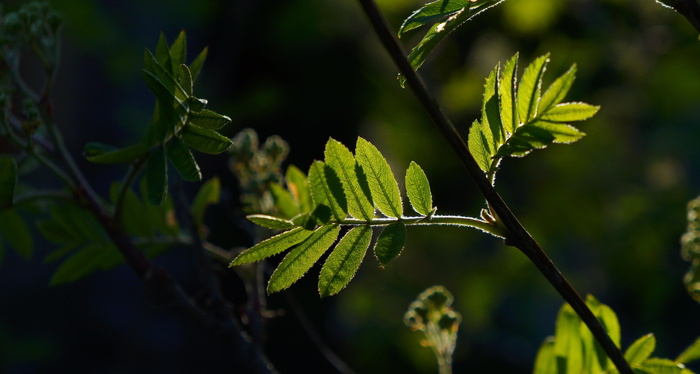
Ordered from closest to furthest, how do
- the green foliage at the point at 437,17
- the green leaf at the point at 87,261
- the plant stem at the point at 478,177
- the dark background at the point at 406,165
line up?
the plant stem at the point at 478,177
the green foliage at the point at 437,17
the green leaf at the point at 87,261
the dark background at the point at 406,165

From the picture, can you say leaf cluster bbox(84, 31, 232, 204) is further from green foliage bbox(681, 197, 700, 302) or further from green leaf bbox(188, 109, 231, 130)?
green foliage bbox(681, 197, 700, 302)

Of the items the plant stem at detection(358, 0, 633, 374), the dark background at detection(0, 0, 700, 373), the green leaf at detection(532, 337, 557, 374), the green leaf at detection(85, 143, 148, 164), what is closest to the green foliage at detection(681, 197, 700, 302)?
the green leaf at detection(532, 337, 557, 374)

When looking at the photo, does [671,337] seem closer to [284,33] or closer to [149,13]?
[284,33]

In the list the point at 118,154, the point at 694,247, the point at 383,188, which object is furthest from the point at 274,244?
the point at 694,247

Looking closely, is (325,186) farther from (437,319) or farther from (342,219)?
(437,319)

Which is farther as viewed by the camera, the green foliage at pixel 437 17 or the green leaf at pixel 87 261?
the green leaf at pixel 87 261

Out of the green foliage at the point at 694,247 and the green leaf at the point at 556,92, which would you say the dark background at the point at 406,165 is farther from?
the green leaf at the point at 556,92

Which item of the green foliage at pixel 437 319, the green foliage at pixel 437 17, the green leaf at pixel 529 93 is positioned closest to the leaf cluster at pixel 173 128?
the green foliage at pixel 437 17
